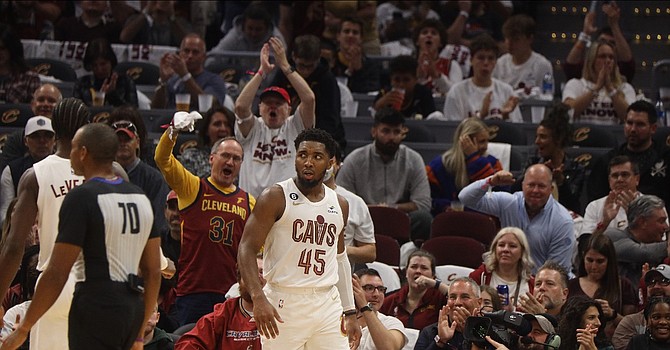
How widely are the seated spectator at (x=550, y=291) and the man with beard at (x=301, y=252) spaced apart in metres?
2.18

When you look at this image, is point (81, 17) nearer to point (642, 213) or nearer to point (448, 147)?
point (448, 147)

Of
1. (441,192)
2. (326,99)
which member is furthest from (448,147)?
(326,99)

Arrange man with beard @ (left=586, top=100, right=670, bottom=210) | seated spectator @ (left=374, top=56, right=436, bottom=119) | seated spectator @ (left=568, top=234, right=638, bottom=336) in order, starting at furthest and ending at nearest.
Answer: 1. seated spectator @ (left=374, top=56, right=436, bottom=119)
2. man with beard @ (left=586, top=100, right=670, bottom=210)
3. seated spectator @ (left=568, top=234, right=638, bottom=336)

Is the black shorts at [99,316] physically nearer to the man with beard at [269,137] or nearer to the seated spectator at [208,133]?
the man with beard at [269,137]

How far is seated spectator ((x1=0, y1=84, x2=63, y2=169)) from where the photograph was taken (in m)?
12.0

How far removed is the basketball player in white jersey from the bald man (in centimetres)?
461

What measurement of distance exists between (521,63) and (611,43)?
105cm

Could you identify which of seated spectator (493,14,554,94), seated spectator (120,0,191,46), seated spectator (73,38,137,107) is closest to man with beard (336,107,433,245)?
seated spectator (73,38,137,107)

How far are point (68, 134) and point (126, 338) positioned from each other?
138 cm

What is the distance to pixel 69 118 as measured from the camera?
7.66m

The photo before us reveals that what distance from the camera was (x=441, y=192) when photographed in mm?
12945

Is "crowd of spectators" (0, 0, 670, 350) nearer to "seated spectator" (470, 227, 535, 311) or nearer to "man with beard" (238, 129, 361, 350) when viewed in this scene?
"seated spectator" (470, 227, 535, 311)

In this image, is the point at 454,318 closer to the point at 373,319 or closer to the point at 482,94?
the point at 373,319

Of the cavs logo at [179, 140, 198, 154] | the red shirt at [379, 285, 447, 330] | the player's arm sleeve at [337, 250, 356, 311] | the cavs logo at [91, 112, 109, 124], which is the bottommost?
the red shirt at [379, 285, 447, 330]
